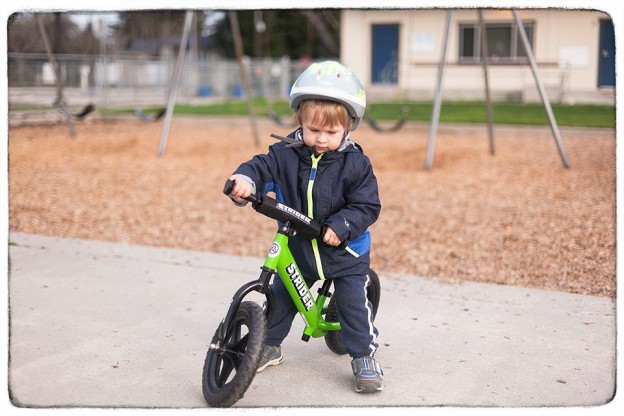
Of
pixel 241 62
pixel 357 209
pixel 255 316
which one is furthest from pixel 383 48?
pixel 255 316

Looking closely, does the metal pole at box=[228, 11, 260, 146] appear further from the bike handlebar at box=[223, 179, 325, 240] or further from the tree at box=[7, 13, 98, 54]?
the bike handlebar at box=[223, 179, 325, 240]

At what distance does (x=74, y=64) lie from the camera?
17578mm

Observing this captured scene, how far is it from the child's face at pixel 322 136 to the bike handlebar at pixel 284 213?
27 centimetres

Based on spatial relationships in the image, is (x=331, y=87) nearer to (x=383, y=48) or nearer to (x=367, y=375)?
(x=367, y=375)

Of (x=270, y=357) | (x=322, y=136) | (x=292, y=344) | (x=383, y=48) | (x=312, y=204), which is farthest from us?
(x=383, y=48)

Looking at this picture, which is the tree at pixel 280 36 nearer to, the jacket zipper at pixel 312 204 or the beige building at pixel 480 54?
the beige building at pixel 480 54

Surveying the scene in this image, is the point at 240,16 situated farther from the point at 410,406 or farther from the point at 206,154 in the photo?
the point at 410,406

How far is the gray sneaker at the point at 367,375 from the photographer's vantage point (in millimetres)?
3244

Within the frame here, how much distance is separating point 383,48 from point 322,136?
21.0 m

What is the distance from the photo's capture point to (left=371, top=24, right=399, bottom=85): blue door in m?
22.4

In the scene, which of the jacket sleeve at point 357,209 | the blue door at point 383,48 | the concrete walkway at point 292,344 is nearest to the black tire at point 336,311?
the concrete walkway at point 292,344

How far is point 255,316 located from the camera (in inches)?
121
